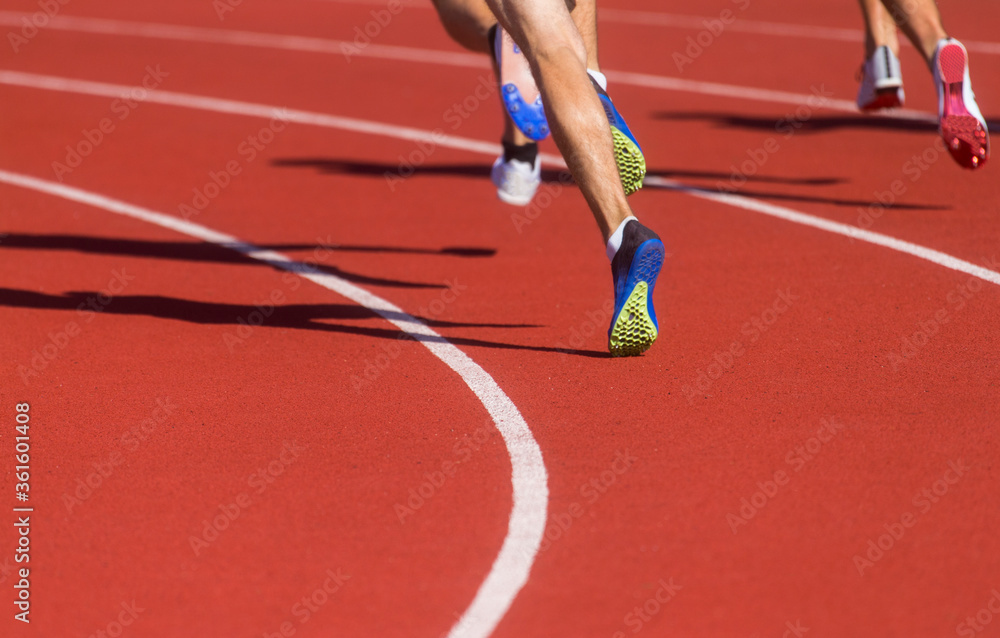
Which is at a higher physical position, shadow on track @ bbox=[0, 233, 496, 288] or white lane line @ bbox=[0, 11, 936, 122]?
shadow on track @ bbox=[0, 233, 496, 288]

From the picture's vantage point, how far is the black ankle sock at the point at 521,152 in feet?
20.7

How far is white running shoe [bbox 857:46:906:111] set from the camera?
699cm

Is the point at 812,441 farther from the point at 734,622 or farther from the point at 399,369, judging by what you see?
the point at 399,369

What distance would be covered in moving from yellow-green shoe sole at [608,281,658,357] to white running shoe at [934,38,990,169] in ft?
7.21

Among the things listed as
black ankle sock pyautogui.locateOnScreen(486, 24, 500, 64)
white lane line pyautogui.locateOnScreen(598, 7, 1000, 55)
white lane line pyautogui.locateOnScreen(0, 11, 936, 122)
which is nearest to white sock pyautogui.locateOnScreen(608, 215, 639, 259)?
black ankle sock pyautogui.locateOnScreen(486, 24, 500, 64)

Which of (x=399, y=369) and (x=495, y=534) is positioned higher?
(x=495, y=534)

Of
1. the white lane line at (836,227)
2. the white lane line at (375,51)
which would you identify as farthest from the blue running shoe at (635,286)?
the white lane line at (375,51)

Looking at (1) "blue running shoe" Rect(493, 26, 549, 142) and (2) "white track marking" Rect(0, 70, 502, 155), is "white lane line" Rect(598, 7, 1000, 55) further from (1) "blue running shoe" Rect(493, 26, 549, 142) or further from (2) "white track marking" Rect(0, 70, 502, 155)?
(1) "blue running shoe" Rect(493, 26, 549, 142)

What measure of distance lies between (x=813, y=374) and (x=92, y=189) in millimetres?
5752

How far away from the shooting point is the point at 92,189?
8406 mm

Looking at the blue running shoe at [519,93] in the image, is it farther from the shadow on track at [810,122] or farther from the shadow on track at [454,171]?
the shadow on track at [810,122]

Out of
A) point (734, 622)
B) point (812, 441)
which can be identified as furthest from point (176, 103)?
point (734, 622)

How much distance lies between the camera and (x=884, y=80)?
7.00m

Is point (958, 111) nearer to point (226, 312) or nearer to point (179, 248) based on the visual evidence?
point (226, 312)
